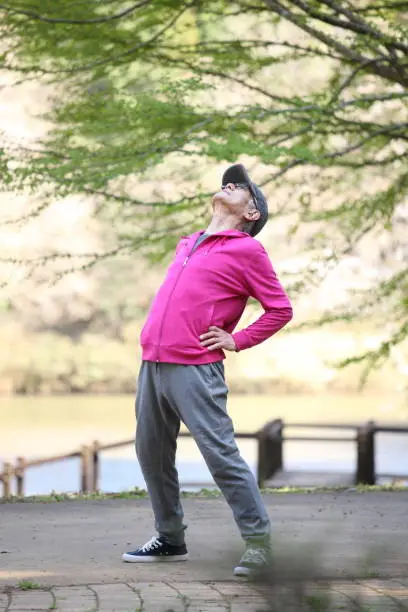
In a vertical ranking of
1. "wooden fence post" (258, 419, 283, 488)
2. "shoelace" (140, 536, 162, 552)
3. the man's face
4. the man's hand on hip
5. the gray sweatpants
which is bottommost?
"wooden fence post" (258, 419, 283, 488)

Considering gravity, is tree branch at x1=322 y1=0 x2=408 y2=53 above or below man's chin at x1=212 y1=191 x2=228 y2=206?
above

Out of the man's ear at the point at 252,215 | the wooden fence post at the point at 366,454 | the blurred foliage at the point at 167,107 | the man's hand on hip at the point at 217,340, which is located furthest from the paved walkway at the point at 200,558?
the wooden fence post at the point at 366,454

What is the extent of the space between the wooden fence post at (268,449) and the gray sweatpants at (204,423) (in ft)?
30.5

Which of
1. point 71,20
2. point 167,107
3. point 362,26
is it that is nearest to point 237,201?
point 167,107

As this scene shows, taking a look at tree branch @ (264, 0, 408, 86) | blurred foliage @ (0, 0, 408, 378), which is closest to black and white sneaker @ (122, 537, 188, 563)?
blurred foliage @ (0, 0, 408, 378)

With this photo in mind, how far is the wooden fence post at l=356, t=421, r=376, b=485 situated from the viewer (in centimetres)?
1409

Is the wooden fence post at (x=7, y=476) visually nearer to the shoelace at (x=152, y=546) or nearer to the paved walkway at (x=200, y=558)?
the paved walkway at (x=200, y=558)

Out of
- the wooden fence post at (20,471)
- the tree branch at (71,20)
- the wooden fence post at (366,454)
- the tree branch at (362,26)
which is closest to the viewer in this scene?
the tree branch at (71,20)

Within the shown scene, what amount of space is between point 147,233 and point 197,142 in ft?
4.19

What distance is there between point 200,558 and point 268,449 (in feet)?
31.2

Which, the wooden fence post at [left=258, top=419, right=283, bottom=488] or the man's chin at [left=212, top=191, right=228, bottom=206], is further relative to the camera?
the wooden fence post at [left=258, top=419, right=283, bottom=488]

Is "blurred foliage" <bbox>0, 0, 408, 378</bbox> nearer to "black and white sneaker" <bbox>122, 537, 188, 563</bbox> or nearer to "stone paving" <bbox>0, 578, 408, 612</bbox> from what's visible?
"black and white sneaker" <bbox>122, 537, 188, 563</bbox>

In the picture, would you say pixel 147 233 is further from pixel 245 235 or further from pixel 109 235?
pixel 109 235

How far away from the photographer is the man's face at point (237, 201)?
5.45 metres
